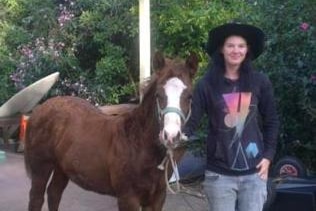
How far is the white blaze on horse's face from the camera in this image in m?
3.62

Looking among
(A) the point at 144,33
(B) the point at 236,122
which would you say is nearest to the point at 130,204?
(B) the point at 236,122

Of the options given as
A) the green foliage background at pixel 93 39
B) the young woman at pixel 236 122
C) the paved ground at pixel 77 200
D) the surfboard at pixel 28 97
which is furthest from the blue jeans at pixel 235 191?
the surfboard at pixel 28 97

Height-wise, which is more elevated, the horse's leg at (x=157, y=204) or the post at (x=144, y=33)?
the post at (x=144, y=33)

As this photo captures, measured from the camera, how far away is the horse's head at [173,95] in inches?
144

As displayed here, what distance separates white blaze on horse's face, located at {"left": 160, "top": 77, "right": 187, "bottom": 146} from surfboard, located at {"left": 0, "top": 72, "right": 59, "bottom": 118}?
17.9 feet

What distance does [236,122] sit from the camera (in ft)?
11.9

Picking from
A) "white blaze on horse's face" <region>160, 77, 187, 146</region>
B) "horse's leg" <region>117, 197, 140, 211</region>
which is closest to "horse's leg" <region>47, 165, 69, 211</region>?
"horse's leg" <region>117, 197, 140, 211</region>

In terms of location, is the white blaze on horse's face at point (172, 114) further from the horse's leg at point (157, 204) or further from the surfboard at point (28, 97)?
the surfboard at point (28, 97)

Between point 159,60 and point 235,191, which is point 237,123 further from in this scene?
point 159,60

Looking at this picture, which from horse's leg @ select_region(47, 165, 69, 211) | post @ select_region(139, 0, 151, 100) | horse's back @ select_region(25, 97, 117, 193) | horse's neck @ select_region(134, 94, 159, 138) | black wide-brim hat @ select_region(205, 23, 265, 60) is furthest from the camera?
post @ select_region(139, 0, 151, 100)

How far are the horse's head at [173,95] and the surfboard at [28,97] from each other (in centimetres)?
530

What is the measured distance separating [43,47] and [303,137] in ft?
17.7

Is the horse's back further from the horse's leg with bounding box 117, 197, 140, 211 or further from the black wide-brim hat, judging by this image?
the black wide-brim hat

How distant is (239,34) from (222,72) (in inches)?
9.6
